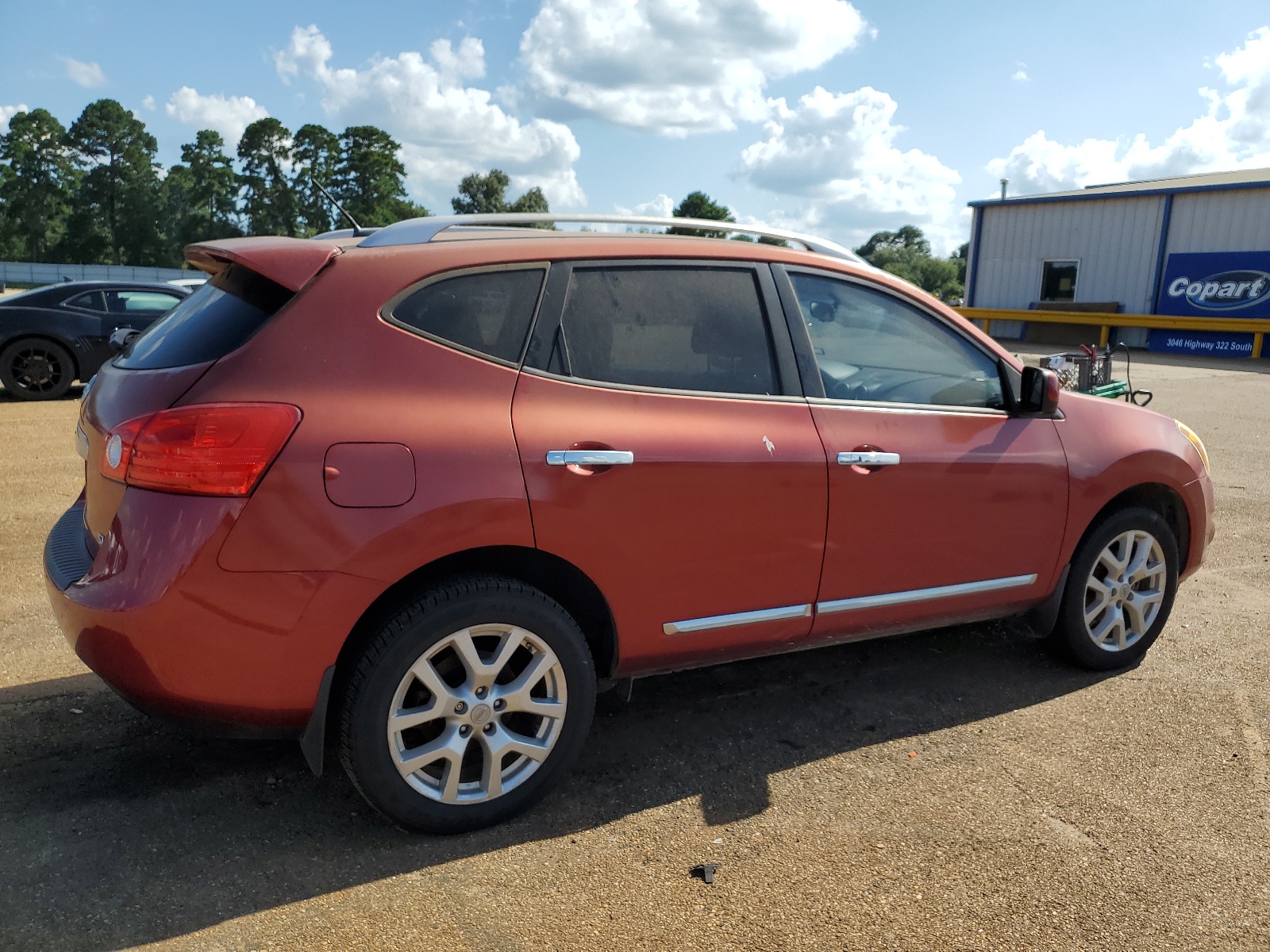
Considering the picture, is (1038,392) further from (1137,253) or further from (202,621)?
(1137,253)

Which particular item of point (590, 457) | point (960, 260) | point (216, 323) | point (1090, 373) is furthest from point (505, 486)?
point (960, 260)

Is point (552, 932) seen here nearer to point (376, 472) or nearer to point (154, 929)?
point (154, 929)

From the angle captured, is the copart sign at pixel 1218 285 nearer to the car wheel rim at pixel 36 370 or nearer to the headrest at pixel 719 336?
the car wheel rim at pixel 36 370

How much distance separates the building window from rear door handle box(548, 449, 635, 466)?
31.3 metres

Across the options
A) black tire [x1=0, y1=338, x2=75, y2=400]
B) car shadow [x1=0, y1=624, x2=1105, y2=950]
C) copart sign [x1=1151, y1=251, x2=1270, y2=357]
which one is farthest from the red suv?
copart sign [x1=1151, y1=251, x2=1270, y2=357]

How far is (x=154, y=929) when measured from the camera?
242 centimetres

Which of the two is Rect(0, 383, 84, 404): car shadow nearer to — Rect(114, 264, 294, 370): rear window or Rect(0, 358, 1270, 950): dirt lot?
Rect(0, 358, 1270, 950): dirt lot

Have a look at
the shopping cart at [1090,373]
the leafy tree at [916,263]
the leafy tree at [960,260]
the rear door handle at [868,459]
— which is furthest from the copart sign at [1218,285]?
the leafy tree at [960,260]

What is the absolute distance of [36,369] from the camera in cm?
1120

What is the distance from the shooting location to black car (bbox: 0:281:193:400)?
11039 millimetres

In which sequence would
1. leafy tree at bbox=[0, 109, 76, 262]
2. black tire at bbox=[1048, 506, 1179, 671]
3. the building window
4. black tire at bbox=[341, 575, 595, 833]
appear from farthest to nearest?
leafy tree at bbox=[0, 109, 76, 262], the building window, black tire at bbox=[1048, 506, 1179, 671], black tire at bbox=[341, 575, 595, 833]

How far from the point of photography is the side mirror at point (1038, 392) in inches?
147

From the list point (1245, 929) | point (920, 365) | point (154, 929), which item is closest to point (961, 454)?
point (920, 365)

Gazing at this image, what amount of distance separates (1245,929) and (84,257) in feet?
287
